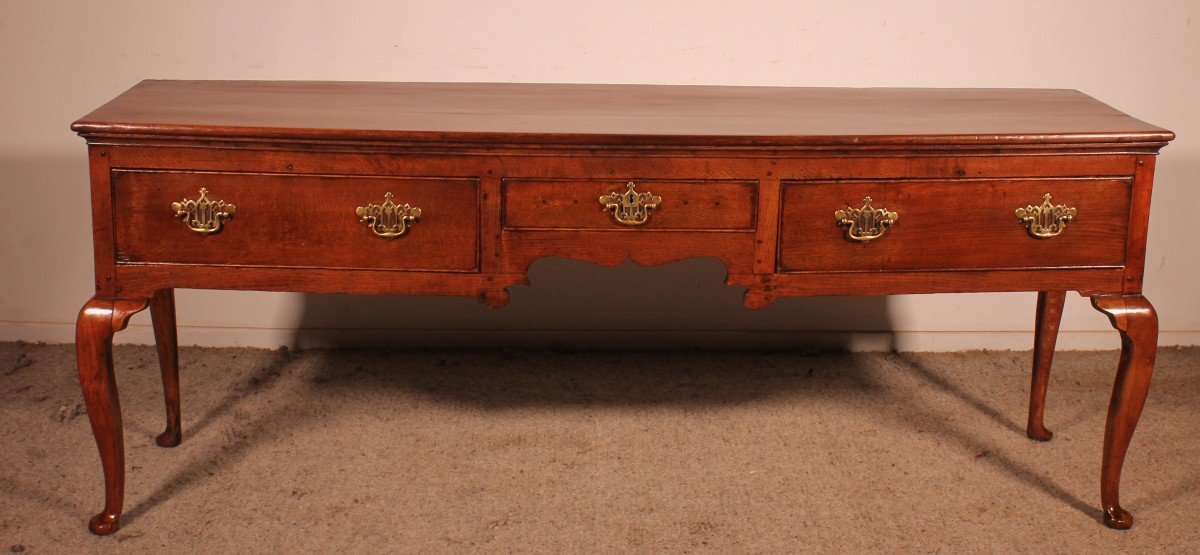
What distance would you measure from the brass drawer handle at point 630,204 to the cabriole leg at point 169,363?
113 cm

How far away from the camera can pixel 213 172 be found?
7.52 ft

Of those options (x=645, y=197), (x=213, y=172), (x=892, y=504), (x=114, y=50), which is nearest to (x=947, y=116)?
(x=645, y=197)

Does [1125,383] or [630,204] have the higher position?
[630,204]

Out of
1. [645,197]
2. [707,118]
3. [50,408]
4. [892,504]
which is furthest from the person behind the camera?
[50,408]

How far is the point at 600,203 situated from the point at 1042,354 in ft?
4.29

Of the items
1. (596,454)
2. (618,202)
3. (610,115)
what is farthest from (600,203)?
(596,454)

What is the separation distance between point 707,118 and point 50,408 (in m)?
1.82

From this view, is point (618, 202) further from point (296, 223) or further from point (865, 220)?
point (296, 223)

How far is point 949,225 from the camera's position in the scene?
7.65 feet

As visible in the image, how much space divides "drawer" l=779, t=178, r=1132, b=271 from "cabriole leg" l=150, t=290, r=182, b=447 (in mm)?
1428

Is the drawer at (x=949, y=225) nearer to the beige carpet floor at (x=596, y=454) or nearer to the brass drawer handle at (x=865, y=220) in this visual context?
the brass drawer handle at (x=865, y=220)

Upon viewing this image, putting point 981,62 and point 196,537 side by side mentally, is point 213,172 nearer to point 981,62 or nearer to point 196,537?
point 196,537

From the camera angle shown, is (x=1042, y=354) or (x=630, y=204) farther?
(x=1042, y=354)

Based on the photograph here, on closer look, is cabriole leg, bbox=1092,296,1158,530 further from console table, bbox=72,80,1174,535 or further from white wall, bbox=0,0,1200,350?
white wall, bbox=0,0,1200,350
